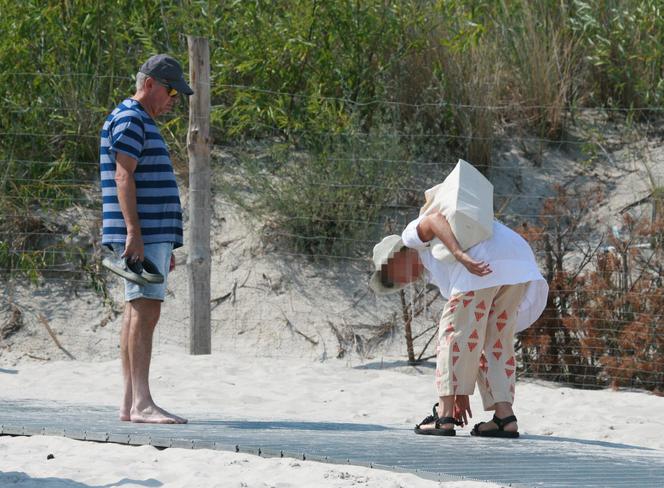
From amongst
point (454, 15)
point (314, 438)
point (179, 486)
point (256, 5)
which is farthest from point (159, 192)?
point (454, 15)

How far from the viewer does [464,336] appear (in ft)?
17.7

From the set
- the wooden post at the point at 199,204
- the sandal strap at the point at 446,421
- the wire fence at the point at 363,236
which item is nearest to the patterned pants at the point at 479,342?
the sandal strap at the point at 446,421

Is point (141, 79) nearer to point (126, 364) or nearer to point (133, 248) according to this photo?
A: point (133, 248)

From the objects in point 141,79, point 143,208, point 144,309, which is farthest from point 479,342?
point 141,79

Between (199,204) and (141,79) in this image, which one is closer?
(141,79)

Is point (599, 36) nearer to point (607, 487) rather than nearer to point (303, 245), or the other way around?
point (303, 245)

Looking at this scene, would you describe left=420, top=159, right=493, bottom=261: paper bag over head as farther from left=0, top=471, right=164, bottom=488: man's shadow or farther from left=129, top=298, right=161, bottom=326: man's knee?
left=0, top=471, right=164, bottom=488: man's shadow

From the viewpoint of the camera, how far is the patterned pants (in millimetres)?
5406

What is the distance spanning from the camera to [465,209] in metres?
5.36

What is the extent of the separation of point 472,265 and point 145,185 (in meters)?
1.51

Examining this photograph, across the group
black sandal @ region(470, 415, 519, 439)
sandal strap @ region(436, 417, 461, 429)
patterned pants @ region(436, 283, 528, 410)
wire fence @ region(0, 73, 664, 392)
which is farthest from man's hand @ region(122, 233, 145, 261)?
wire fence @ region(0, 73, 664, 392)

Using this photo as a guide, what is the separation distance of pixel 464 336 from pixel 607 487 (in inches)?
57.0

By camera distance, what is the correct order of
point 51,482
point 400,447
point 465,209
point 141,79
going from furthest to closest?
point 141,79 < point 465,209 < point 400,447 < point 51,482

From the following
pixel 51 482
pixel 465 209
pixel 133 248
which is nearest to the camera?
pixel 51 482
